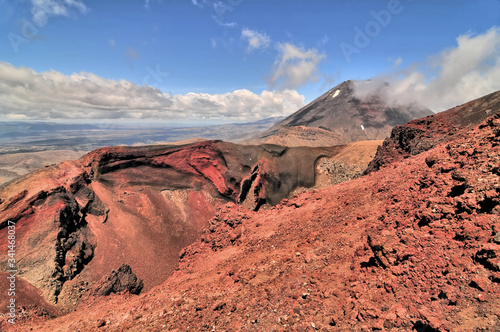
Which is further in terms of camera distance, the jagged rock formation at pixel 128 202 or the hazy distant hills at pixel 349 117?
the hazy distant hills at pixel 349 117

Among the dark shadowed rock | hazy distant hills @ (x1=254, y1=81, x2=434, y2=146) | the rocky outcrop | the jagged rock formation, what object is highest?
hazy distant hills @ (x1=254, y1=81, x2=434, y2=146)

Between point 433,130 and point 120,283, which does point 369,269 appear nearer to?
point 120,283

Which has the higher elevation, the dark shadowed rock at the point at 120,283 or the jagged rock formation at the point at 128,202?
the jagged rock formation at the point at 128,202

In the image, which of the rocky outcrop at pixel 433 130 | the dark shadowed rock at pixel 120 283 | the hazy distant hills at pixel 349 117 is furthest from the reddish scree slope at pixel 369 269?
the hazy distant hills at pixel 349 117

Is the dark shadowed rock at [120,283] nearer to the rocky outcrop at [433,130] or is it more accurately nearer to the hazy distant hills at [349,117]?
the rocky outcrop at [433,130]

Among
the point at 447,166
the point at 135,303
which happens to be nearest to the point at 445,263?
the point at 447,166

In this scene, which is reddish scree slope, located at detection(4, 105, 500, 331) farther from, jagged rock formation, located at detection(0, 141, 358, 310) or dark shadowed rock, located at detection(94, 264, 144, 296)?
jagged rock formation, located at detection(0, 141, 358, 310)

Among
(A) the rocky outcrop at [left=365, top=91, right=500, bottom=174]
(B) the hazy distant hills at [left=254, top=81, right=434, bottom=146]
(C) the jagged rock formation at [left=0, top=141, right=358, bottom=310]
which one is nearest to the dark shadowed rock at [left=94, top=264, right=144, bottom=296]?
(C) the jagged rock formation at [left=0, top=141, right=358, bottom=310]

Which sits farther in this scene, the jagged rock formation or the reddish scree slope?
the jagged rock formation
